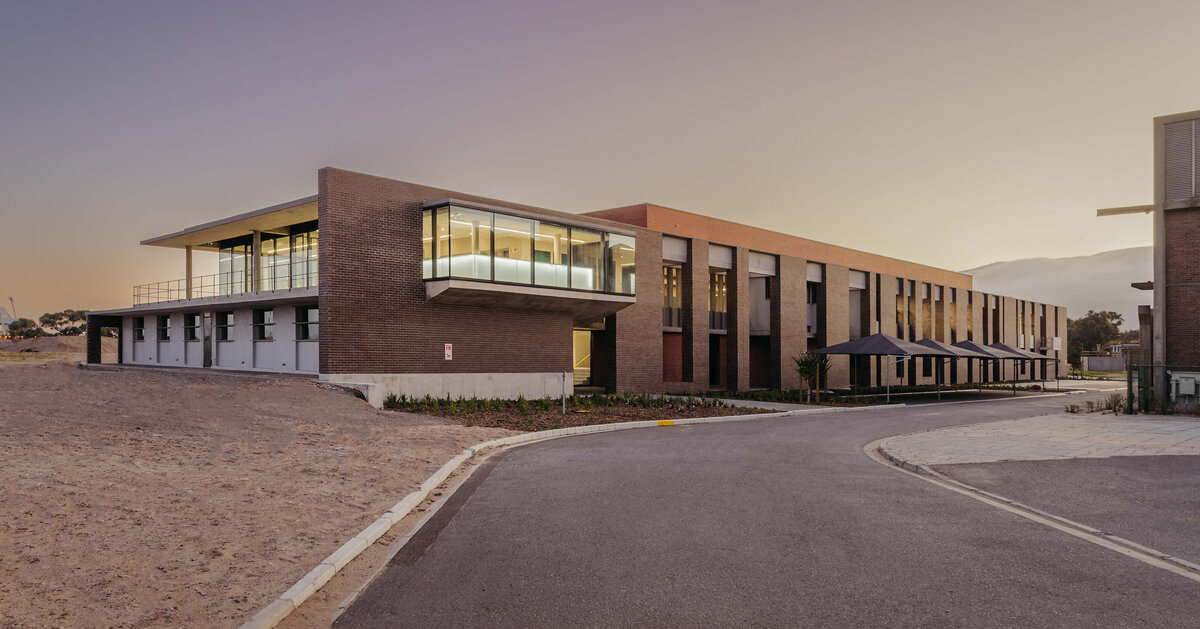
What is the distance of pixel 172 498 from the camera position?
26.1 ft

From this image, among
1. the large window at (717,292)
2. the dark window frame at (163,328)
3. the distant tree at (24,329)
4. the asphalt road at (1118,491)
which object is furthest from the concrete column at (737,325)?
the distant tree at (24,329)

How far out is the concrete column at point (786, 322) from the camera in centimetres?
4259

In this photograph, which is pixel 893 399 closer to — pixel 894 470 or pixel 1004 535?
pixel 894 470

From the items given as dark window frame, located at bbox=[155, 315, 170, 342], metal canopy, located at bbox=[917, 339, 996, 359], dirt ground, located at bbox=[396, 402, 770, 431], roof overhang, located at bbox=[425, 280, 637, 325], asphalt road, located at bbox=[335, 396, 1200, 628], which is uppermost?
roof overhang, located at bbox=[425, 280, 637, 325]

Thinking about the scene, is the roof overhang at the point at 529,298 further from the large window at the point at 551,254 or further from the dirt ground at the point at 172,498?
the dirt ground at the point at 172,498

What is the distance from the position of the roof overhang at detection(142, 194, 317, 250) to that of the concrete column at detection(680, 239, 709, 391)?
18.5 meters

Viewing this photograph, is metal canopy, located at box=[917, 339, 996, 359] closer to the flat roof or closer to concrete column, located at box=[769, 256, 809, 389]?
concrete column, located at box=[769, 256, 809, 389]

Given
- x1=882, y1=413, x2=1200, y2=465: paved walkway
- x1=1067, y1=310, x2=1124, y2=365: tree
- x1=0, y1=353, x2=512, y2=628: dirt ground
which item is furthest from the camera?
x1=1067, y1=310, x2=1124, y2=365: tree

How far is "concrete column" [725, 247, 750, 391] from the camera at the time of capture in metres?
39.5

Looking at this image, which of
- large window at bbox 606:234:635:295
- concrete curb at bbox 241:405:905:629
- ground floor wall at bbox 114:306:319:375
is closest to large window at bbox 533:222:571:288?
large window at bbox 606:234:635:295

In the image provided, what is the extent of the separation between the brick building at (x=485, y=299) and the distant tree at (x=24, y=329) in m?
97.9

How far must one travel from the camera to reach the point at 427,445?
14312mm

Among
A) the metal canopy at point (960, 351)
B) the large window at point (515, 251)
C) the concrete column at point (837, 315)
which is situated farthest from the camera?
the concrete column at point (837, 315)

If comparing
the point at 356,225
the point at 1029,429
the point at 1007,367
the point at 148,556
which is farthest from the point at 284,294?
the point at 1007,367
